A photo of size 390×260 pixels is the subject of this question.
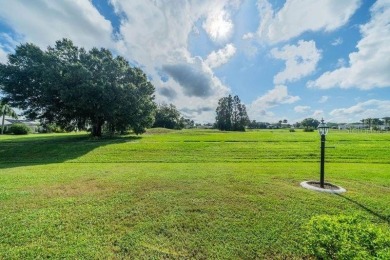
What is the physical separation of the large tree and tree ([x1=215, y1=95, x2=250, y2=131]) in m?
50.2

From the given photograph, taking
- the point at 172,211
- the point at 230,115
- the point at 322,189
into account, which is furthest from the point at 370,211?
the point at 230,115

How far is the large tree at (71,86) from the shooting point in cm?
1889

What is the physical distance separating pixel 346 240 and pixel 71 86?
21650mm

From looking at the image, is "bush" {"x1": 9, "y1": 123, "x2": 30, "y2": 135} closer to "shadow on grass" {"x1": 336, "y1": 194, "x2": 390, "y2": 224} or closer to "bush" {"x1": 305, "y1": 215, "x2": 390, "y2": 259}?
"shadow on grass" {"x1": 336, "y1": 194, "x2": 390, "y2": 224}

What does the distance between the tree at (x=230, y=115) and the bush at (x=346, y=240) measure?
226 ft

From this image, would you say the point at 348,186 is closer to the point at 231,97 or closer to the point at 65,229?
the point at 65,229

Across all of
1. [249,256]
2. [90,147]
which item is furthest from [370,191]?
[90,147]

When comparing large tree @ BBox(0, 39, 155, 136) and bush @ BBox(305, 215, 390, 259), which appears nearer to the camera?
bush @ BBox(305, 215, 390, 259)

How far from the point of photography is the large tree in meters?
18.9

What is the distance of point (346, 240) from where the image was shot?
8.76 ft

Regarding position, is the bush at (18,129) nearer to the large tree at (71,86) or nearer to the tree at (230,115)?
the large tree at (71,86)

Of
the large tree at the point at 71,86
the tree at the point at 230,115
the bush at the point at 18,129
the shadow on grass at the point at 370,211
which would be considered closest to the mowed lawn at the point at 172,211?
the shadow on grass at the point at 370,211

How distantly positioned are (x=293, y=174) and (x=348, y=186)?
2.04 m

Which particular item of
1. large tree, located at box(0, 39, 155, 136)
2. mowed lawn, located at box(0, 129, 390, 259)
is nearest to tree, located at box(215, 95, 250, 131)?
large tree, located at box(0, 39, 155, 136)
